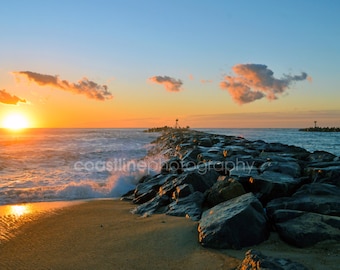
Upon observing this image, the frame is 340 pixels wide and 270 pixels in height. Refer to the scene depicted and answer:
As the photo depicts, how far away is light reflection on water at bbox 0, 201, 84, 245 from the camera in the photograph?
16.3 ft

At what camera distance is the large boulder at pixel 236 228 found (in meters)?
3.65

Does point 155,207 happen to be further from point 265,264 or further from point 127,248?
point 265,264

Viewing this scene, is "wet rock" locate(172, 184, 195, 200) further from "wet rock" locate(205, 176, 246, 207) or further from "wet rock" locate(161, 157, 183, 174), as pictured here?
"wet rock" locate(161, 157, 183, 174)

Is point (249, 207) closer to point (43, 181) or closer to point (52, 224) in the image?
point (52, 224)

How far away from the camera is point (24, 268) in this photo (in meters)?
3.46

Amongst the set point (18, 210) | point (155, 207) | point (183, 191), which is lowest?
point (18, 210)

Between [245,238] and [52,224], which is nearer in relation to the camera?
[245,238]

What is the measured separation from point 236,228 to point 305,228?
808 millimetres

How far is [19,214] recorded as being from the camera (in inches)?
243

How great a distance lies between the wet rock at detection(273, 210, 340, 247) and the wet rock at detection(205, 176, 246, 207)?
1.13 meters

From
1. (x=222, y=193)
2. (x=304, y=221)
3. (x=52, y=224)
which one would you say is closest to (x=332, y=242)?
(x=304, y=221)

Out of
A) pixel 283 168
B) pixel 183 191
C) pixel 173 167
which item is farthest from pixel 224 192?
pixel 173 167

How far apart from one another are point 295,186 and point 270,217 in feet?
5.20

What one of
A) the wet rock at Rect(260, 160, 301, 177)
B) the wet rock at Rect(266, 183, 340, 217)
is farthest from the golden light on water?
the wet rock at Rect(260, 160, 301, 177)
